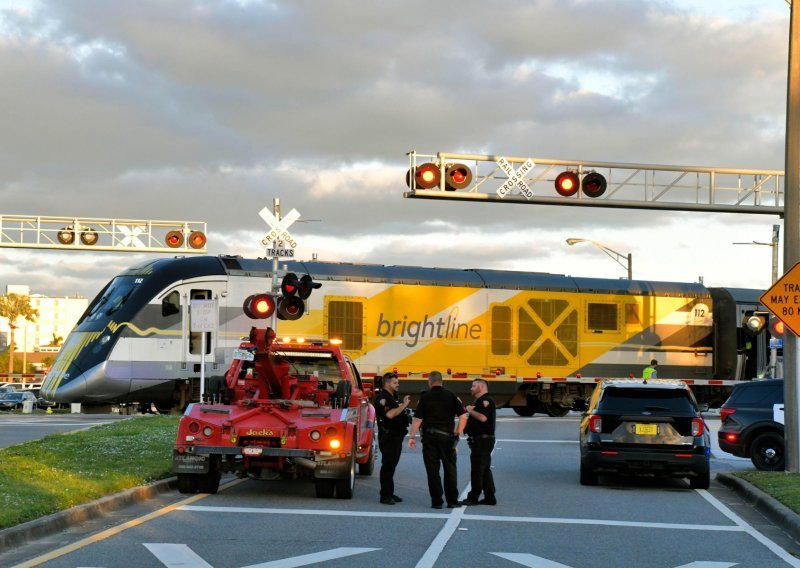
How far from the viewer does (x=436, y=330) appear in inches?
1374

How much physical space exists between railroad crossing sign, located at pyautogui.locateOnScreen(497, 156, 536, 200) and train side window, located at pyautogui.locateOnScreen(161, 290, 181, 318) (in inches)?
380

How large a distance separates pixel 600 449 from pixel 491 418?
2.87m

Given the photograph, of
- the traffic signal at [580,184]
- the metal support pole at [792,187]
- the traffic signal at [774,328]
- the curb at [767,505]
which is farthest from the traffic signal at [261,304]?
the traffic signal at [774,328]

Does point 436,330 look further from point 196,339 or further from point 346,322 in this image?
point 196,339

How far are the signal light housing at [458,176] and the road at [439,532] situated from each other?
9152mm

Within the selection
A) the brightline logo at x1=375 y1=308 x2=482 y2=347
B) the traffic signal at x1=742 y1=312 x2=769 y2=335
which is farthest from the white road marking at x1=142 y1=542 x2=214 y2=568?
the traffic signal at x1=742 y1=312 x2=769 y2=335

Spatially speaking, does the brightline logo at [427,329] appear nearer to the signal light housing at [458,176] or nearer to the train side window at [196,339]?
the train side window at [196,339]

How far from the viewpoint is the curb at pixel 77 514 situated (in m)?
10.8

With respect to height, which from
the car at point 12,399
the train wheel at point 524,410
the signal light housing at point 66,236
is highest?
the signal light housing at point 66,236

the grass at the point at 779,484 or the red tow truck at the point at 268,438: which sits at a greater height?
the red tow truck at the point at 268,438

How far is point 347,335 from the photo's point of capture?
111 feet

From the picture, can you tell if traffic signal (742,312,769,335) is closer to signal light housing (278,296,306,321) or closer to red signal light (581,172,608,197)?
red signal light (581,172,608,197)

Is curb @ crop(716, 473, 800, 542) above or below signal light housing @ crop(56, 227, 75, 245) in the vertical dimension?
below

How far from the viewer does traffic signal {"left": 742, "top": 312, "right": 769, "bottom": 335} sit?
36.6 meters
